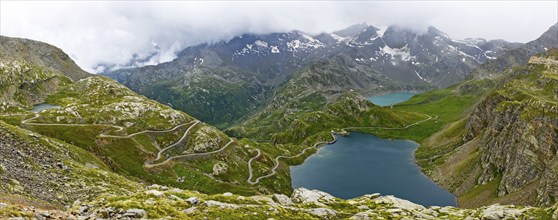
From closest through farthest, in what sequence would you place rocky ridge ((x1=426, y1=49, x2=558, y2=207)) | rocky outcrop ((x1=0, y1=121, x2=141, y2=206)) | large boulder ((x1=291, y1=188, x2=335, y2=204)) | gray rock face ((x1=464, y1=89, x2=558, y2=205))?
rocky outcrop ((x1=0, y1=121, x2=141, y2=206)) → large boulder ((x1=291, y1=188, x2=335, y2=204)) → gray rock face ((x1=464, y1=89, x2=558, y2=205)) → rocky ridge ((x1=426, y1=49, x2=558, y2=207))

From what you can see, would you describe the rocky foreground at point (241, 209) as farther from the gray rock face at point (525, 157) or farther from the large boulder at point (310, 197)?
the gray rock face at point (525, 157)

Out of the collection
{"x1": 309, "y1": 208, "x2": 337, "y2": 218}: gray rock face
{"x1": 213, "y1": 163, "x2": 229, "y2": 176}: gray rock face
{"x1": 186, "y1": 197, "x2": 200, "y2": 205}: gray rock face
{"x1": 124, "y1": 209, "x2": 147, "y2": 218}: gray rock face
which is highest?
{"x1": 213, "y1": 163, "x2": 229, "y2": 176}: gray rock face

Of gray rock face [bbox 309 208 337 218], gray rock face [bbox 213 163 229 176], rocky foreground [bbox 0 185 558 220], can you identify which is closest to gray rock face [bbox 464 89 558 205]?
rocky foreground [bbox 0 185 558 220]

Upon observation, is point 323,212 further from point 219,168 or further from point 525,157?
point 525,157

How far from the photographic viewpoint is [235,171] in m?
183

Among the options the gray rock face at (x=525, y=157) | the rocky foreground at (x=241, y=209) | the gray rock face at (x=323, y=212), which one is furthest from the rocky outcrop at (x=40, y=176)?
the gray rock face at (x=525, y=157)

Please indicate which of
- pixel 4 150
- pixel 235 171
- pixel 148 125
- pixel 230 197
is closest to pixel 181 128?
pixel 148 125

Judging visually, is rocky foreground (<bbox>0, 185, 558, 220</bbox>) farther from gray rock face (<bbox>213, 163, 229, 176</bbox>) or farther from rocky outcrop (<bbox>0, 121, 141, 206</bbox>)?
gray rock face (<bbox>213, 163, 229, 176</bbox>)

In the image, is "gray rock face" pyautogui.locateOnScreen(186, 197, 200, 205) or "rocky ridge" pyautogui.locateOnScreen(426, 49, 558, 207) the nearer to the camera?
"gray rock face" pyautogui.locateOnScreen(186, 197, 200, 205)

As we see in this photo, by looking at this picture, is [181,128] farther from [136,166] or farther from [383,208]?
[383,208]

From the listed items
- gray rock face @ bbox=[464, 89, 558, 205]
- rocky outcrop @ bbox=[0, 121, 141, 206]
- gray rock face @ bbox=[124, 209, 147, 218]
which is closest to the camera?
gray rock face @ bbox=[124, 209, 147, 218]

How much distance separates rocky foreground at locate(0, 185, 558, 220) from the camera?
128 feet

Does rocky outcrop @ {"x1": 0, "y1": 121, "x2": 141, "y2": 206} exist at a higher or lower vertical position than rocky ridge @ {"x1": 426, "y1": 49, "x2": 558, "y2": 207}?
lower

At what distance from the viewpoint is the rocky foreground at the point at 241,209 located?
128 ft
